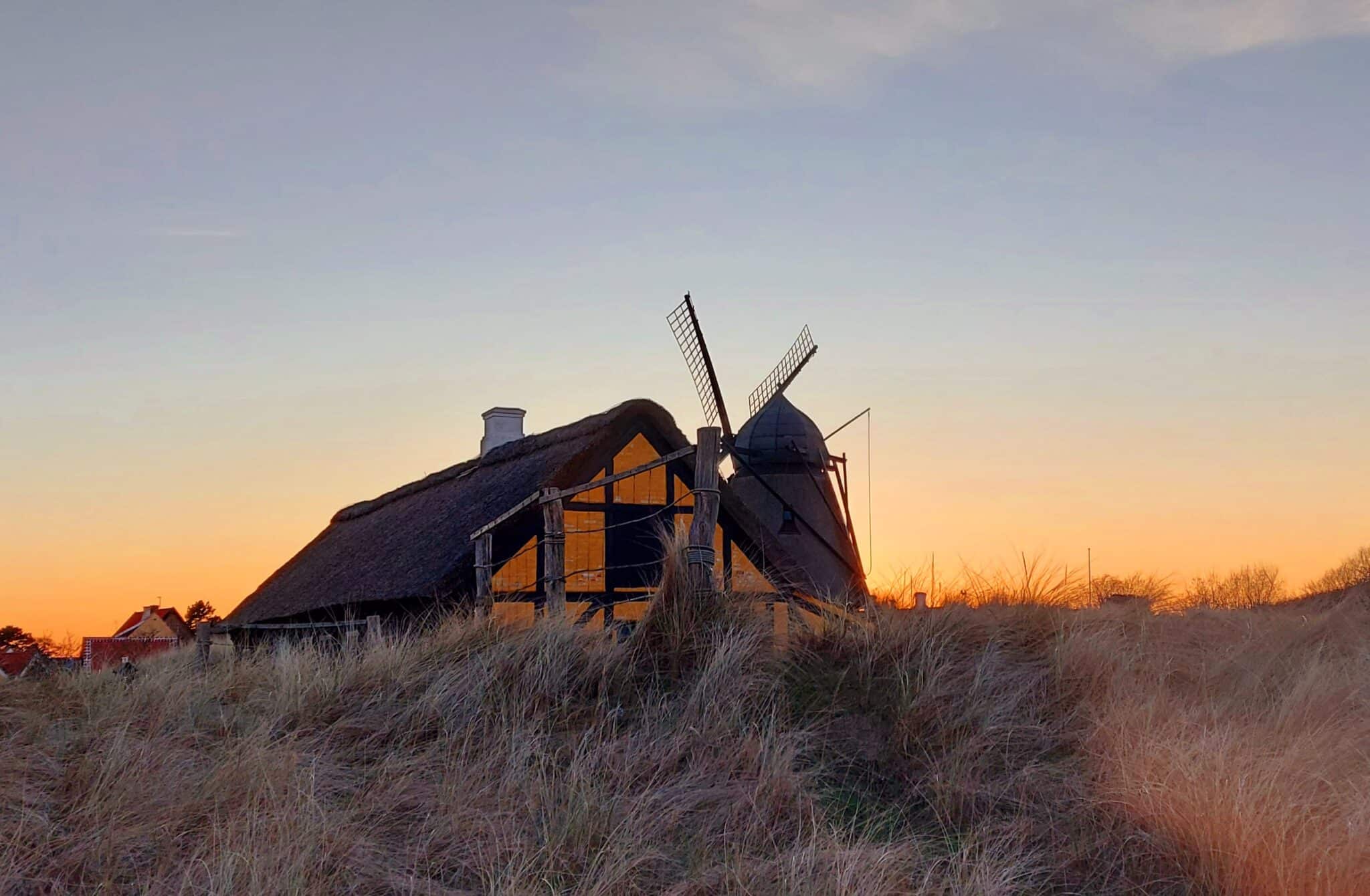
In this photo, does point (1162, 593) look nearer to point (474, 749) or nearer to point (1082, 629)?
point (1082, 629)

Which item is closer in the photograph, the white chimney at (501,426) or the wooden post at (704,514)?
the wooden post at (704,514)

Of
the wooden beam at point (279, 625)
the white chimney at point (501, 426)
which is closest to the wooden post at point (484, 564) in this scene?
the wooden beam at point (279, 625)

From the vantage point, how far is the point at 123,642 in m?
28.0

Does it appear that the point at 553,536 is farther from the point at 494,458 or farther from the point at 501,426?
the point at 501,426

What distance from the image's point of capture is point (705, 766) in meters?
6.57

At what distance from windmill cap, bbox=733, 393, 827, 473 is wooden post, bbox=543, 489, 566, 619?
526 inches

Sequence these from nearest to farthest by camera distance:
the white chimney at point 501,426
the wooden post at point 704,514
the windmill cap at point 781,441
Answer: the wooden post at point 704,514 → the white chimney at point 501,426 → the windmill cap at point 781,441

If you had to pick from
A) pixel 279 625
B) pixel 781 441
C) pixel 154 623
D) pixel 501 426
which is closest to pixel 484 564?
pixel 279 625

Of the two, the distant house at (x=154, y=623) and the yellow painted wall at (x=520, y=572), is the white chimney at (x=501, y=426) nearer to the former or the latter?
the yellow painted wall at (x=520, y=572)

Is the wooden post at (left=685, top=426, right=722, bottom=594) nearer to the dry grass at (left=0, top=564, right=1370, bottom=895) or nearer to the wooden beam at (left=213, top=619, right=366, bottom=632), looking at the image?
the dry grass at (left=0, top=564, right=1370, bottom=895)

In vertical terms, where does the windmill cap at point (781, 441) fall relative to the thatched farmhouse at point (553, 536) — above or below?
above

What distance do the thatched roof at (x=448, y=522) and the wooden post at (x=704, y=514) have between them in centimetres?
360

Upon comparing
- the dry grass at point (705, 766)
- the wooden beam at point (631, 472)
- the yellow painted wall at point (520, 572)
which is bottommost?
the dry grass at point (705, 766)

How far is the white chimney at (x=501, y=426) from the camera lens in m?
19.5
